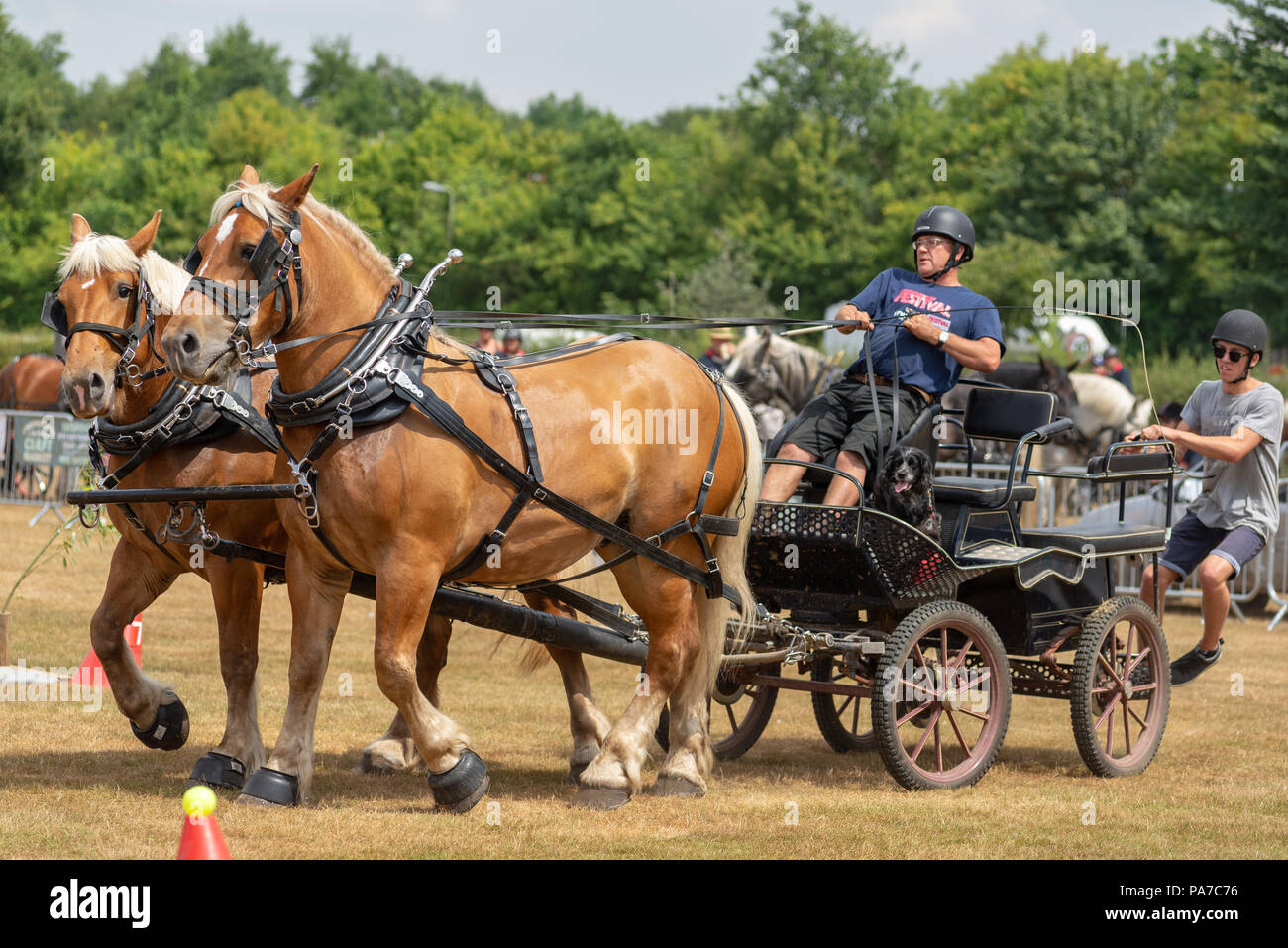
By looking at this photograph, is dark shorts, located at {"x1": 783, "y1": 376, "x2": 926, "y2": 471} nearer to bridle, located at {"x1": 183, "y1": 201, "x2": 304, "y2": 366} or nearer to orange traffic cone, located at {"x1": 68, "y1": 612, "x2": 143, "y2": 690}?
bridle, located at {"x1": 183, "y1": 201, "x2": 304, "y2": 366}

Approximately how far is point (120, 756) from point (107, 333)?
2.11 metres

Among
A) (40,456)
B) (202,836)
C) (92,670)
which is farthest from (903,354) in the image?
(40,456)

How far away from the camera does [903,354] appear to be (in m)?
6.56

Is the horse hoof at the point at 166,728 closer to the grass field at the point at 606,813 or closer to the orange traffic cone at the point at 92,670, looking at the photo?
the grass field at the point at 606,813

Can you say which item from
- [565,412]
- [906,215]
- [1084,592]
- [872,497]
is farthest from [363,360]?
[906,215]

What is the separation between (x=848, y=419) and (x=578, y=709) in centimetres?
180

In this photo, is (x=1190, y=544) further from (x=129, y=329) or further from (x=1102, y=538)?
(x=129, y=329)

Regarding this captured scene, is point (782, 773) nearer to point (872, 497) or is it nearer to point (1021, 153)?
point (872, 497)

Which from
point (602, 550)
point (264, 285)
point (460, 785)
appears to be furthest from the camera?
point (602, 550)

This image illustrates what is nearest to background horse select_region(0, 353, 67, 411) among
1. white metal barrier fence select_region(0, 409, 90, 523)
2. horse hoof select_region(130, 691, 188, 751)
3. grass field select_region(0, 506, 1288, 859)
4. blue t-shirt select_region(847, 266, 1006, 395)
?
white metal barrier fence select_region(0, 409, 90, 523)

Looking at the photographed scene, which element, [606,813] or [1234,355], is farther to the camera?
[1234,355]

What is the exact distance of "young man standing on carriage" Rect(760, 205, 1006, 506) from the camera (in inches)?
250

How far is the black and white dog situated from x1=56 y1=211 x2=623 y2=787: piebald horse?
249cm
